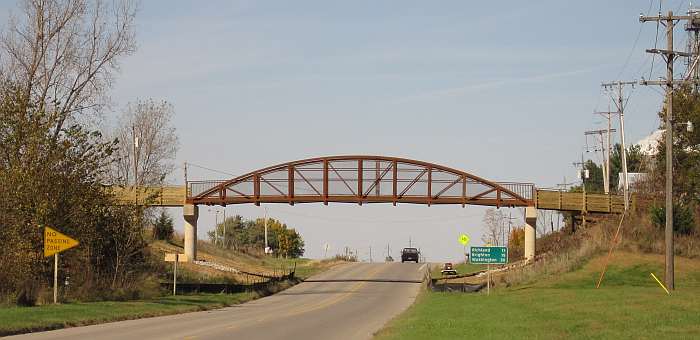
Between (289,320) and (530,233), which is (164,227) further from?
(289,320)

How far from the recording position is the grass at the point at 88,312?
1042 inches

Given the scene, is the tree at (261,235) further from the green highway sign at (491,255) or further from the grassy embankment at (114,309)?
the green highway sign at (491,255)

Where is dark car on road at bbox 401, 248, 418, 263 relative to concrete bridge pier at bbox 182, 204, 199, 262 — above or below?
below

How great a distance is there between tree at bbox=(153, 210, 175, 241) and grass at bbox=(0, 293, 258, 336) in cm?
4092

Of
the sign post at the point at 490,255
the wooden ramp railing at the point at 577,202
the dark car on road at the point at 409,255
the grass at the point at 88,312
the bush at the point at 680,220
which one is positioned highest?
the wooden ramp railing at the point at 577,202

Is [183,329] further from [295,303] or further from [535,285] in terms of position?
[535,285]

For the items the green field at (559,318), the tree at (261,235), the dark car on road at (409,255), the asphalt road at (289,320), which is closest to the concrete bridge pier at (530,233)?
the asphalt road at (289,320)

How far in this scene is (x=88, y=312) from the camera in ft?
105

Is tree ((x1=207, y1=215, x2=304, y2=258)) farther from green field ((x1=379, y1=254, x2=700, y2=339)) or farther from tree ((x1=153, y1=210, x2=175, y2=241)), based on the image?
green field ((x1=379, y1=254, x2=700, y2=339))

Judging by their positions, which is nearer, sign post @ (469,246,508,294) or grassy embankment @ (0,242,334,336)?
grassy embankment @ (0,242,334,336)

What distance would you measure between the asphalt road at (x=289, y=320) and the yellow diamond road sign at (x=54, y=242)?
4.75 m

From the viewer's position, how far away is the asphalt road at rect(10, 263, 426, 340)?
25484 mm

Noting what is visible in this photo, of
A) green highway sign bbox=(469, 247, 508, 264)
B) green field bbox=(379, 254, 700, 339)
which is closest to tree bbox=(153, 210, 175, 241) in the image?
green highway sign bbox=(469, 247, 508, 264)

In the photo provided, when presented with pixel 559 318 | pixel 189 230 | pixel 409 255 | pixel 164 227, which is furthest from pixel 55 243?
pixel 409 255
